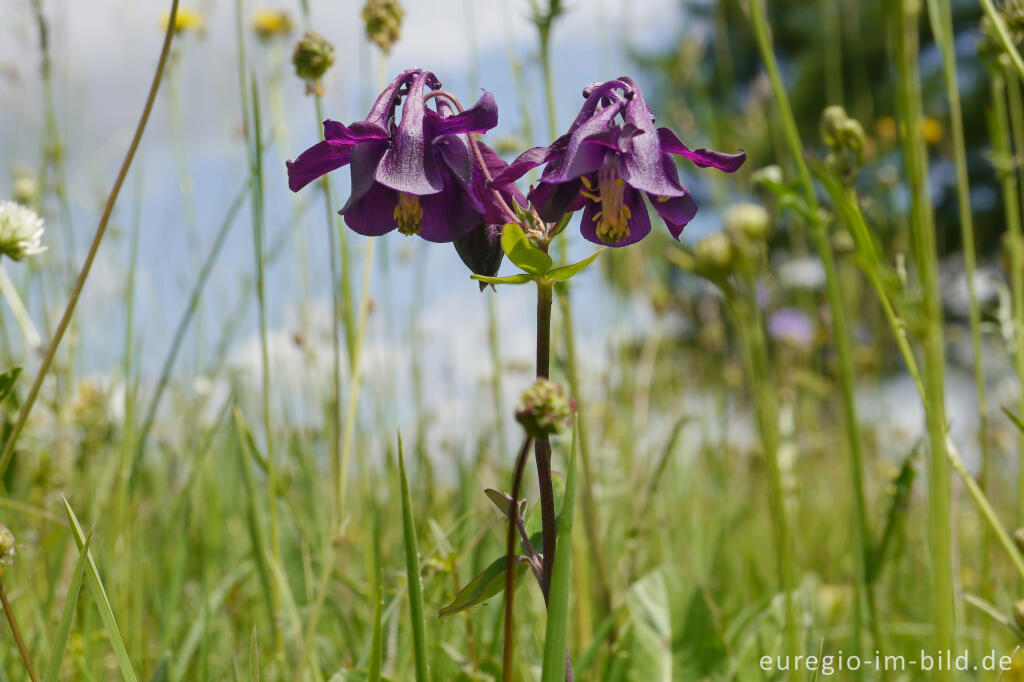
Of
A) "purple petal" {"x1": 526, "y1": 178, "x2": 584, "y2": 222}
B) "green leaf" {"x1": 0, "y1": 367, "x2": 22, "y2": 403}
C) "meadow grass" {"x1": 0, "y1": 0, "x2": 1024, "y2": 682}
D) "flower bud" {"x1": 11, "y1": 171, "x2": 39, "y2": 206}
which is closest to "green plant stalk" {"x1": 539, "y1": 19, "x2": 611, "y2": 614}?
"meadow grass" {"x1": 0, "y1": 0, "x2": 1024, "y2": 682}

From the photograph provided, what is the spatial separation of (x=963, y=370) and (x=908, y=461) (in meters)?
14.6

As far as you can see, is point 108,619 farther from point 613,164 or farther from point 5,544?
point 613,164

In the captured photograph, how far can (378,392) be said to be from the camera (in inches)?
82.6

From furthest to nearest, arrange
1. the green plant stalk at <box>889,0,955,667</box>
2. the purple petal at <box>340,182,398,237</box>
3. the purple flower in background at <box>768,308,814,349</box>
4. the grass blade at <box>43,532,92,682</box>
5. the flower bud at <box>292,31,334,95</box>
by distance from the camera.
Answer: the purple flower in background at <box>768,308,814,349</box> < the flower bud at <box>292,31,334,95</box> < the purple petal at <box>340,182,398,237</box> < the grass blade at <box>43,532,92,682</box> < the green plant stalk at <box>889,0,955,667</box>

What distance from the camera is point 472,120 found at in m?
0.78

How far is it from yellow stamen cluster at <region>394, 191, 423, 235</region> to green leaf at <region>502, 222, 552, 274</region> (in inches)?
5.5

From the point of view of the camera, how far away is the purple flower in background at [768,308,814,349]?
2.58m

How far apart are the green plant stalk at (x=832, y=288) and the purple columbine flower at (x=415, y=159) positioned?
1.12ft

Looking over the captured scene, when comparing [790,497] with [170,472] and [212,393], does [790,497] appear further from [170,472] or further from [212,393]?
[170,472]

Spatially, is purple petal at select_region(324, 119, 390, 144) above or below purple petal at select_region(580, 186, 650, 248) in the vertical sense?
above

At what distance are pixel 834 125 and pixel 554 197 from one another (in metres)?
0.49

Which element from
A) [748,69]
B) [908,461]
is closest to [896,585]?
[908,461]

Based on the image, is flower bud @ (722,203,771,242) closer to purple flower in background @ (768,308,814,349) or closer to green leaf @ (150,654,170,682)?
green leaf @ (150,654,170,682)

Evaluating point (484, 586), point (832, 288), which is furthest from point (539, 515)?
point (832, 288)
